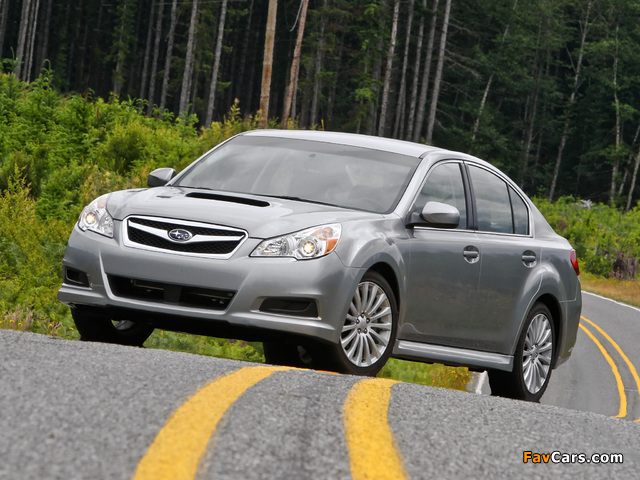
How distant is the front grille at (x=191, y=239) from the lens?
626cm

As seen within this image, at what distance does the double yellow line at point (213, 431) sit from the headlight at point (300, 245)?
4.53 feet

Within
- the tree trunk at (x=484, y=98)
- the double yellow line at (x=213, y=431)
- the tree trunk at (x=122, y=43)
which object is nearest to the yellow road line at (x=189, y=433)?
the double yellow line at (x=213, y=431)

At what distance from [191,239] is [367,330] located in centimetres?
133

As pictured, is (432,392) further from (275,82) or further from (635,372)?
(275,82)

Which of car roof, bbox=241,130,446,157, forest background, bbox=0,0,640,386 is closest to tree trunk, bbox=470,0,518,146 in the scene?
forest background, bbox=0,0,640,386

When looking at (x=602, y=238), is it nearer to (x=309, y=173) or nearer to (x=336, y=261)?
(x=309, y=173)

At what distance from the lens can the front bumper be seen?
6.15 meters

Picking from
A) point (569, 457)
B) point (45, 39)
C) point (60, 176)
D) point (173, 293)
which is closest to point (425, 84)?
point (45, 39)

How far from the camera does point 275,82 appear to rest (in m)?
81.4

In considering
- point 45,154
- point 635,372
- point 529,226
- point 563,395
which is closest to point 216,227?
point 529,226

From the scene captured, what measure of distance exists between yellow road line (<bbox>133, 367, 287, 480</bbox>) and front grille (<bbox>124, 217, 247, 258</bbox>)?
1634 mm

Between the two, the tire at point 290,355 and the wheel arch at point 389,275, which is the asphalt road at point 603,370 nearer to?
the tire at point 290,355

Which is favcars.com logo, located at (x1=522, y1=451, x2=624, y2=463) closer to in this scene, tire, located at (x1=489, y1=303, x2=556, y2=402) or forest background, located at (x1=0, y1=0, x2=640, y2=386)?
tire, located at (x1=489, y1=303, x2=556, y2=402)

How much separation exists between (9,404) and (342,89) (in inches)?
3189
